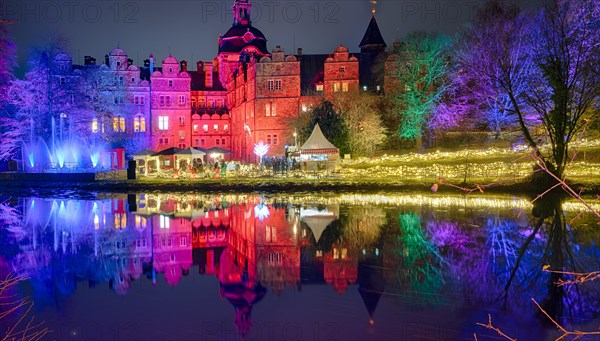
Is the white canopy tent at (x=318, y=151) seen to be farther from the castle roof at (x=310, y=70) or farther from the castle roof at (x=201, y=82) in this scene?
the castle roof at (x=201, y=82)

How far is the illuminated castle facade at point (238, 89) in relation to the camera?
5288 cm

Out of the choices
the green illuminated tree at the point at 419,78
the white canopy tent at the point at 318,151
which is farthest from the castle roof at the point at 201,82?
the white canopy tent at the point at 318,151

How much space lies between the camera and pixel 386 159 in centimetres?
3859

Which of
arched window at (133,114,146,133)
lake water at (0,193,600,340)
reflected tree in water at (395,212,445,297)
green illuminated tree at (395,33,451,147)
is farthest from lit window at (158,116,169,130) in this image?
reflected tree in water at (395,212,445,297)

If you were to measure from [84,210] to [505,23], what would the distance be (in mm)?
25975

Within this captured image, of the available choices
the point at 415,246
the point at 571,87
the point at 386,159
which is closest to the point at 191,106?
the point at 386,159

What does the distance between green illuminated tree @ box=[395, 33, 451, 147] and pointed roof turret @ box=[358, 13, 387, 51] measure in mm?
20376

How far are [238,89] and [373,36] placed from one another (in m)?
18.1

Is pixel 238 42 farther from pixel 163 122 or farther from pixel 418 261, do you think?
pixel 418 261

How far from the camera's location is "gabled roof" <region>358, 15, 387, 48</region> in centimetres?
6631

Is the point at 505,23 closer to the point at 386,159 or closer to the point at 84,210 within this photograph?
the point at 386,159

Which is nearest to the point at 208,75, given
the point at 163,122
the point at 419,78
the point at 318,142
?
the point at 163,122

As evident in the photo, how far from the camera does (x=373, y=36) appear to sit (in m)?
66.6

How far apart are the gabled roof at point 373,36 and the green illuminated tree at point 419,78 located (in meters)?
20.5
